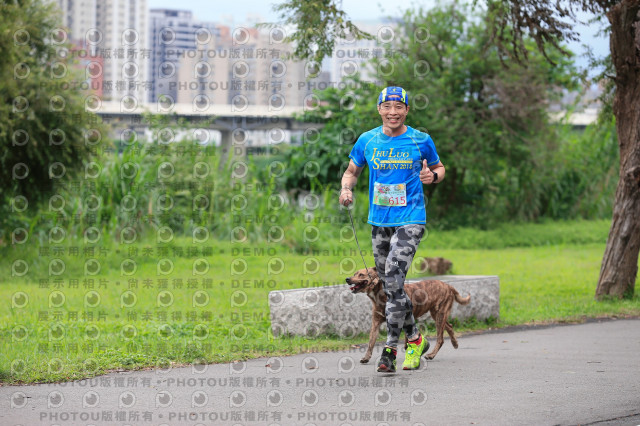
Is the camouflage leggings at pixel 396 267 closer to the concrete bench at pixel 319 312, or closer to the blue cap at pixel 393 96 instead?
the blue cap at pixel 393 96

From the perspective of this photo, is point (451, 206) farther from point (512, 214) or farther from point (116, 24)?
point (116, 24)

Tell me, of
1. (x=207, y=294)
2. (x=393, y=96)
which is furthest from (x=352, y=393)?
(x=207, y=294)

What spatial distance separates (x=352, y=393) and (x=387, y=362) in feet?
2.41

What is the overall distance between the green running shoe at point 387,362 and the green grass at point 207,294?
5.29 ft

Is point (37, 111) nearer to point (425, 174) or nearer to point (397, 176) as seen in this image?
point (397, 176)

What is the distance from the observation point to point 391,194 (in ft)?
23.4

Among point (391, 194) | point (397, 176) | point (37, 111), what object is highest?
point (37, 111)

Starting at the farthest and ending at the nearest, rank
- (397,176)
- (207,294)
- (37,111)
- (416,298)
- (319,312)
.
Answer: (37,111)
(207,294)
(319,312)
(416,298)
(397,176)

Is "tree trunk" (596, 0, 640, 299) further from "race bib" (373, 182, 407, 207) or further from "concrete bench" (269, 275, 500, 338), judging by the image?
"race bib" (373, 182, 407, 207)

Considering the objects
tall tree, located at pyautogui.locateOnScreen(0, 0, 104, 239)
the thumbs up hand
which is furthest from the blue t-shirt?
tall tree, located at pyautogui.locateOnScreen(0, 0, 104, 239)

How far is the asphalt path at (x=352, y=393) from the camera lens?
223 inches

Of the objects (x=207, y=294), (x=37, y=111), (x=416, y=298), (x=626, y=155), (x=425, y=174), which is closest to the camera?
(x=425, y=174)

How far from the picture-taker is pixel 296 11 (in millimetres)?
13086

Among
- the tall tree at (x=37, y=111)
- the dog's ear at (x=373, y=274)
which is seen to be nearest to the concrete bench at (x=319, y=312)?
the dog's ear at (x=373, y=274)
